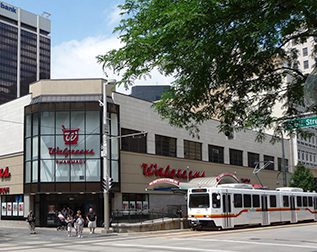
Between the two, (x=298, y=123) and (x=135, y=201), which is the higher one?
(x=298, y=123)

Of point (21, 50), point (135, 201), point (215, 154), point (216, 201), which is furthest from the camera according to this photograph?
point (21, 50)

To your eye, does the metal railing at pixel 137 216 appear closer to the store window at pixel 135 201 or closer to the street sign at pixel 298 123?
the store window at pixel 135 201

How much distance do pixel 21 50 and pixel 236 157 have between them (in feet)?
317

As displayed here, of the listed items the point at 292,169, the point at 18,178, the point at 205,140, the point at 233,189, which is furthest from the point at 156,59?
the point at 292,169

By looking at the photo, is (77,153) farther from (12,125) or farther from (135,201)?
(12,125)

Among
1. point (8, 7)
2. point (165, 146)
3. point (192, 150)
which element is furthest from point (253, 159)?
point (8, 7)

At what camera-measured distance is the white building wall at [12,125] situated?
42.3 metres

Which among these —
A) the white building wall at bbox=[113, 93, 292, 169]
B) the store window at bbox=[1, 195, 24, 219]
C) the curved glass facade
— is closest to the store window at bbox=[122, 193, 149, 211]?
the curved glass facade

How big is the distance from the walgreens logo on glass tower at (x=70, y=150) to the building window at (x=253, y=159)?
25514 millimetres

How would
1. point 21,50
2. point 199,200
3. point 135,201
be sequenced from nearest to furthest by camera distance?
point 199,200, point 135,201, point 21,50

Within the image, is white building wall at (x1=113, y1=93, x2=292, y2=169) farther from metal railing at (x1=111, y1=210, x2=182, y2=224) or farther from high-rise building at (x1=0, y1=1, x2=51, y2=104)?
high-rise building at (x1=0, y1=1, x2=51, y2=104)

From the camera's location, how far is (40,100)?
40062mm

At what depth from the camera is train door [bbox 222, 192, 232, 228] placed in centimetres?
3236

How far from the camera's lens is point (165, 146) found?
46.1m
